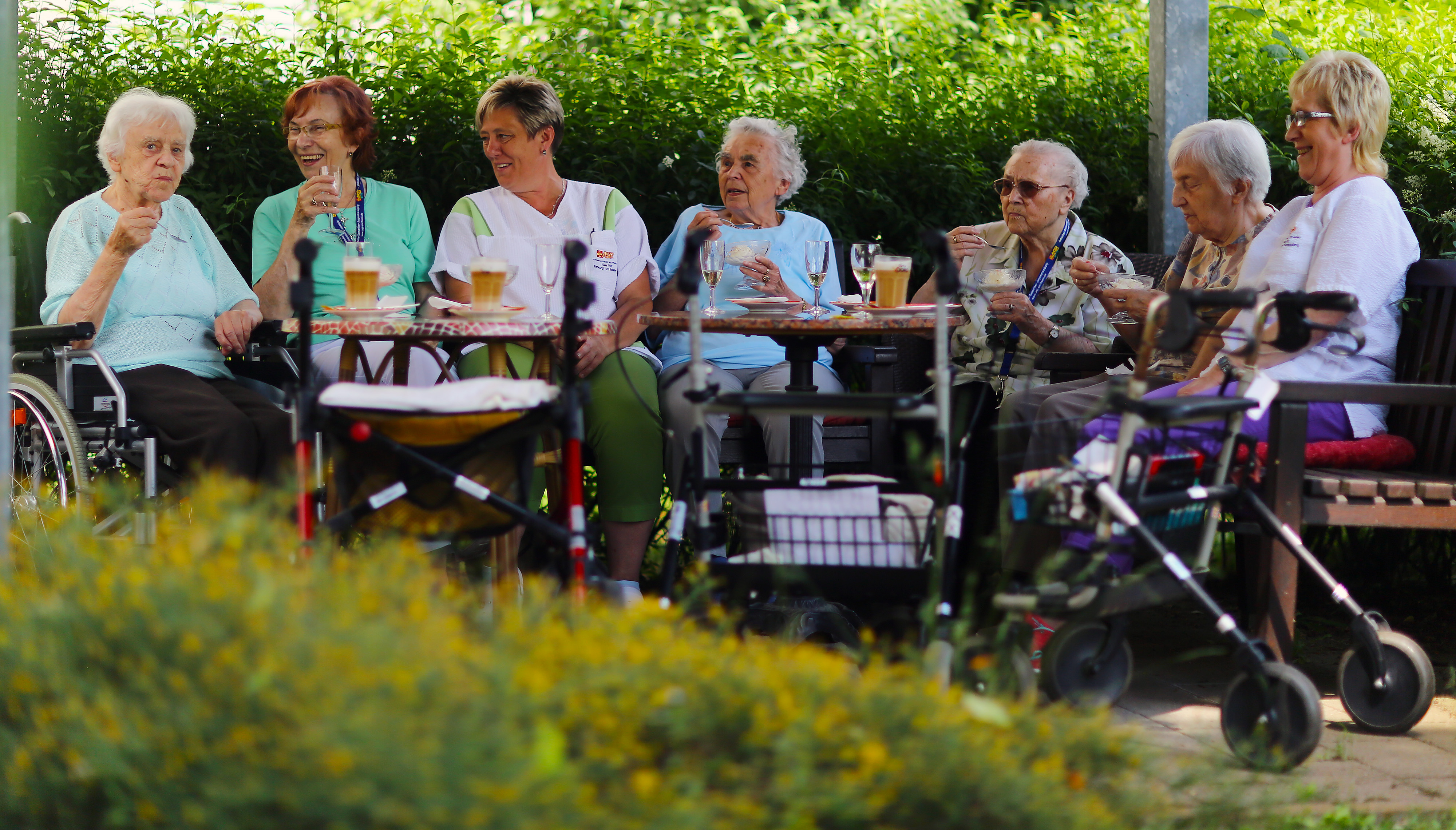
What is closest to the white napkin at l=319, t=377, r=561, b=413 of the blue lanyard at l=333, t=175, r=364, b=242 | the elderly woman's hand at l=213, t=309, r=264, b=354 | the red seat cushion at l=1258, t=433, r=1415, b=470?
the elderly woman's hand at l=213, t=309, r=264, b=354

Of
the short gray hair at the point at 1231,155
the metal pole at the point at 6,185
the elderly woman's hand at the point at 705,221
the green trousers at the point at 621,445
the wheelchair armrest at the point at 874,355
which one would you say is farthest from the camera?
the elderly woman's hand at the point at 705,221

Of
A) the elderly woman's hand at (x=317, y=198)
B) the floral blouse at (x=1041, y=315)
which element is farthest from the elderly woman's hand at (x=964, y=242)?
the elderly woman's hand at (x=317, y=198)

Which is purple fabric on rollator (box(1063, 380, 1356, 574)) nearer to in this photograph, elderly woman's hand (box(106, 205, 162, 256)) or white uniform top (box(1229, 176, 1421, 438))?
white uniform top (box(1229, 176, 1421, 438))

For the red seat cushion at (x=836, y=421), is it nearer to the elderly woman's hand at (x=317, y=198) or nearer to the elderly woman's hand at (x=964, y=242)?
the elderly woman's hand at (x=964, y=242)

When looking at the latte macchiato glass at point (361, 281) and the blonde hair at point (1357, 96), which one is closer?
the latte macchiato glass at point (361, 281)

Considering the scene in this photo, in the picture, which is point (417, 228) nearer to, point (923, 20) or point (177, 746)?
point (177, 746)

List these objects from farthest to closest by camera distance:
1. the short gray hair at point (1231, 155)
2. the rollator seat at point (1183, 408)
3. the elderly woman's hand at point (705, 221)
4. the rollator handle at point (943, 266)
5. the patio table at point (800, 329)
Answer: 1. the elderly woman's hand at point (705, 221)
2. the short gray hair at point (1231, 155)
3. the patio table at point (800, 329)
4. the rollator handle at point (943, 266)
5. the rollator seat at point (1183, 408)

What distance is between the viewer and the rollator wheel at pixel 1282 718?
258cm

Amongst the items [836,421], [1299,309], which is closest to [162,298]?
[836,421]

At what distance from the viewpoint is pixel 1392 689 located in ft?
9.56

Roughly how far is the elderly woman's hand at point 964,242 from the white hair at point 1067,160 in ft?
0.85

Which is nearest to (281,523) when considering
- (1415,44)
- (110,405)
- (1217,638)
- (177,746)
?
(177,746)

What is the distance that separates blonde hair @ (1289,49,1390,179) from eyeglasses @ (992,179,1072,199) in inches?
36.2

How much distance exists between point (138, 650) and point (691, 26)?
4.57 meters
